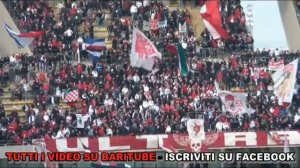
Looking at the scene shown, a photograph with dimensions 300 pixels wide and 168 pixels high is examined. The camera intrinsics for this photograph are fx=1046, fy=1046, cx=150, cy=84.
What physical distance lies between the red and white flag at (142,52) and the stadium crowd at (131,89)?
0.43 metres

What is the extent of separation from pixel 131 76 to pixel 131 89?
112cm

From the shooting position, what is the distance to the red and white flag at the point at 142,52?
48906 millimetres

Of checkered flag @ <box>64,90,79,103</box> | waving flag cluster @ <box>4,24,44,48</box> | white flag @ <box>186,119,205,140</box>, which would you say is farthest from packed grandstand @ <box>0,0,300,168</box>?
white flag @ <box>186,119,205,140</box>

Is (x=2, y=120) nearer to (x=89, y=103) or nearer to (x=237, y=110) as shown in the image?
(x=89, y=103)

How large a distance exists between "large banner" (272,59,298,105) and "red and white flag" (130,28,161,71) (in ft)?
19.0

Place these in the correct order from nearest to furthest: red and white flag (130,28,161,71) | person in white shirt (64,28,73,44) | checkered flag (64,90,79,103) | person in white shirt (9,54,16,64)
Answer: checkered flag (64,90,79,103) → red and white flag (130,28,161,71) → person in white shirt (9,54,16,64) → person in white shirt (64,28,73,44)

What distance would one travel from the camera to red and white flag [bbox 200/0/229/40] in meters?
50.4

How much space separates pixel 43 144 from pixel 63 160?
1150mm

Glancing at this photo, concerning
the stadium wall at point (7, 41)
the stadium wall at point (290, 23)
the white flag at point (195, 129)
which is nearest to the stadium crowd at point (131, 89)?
the white flag at point (195, 129)

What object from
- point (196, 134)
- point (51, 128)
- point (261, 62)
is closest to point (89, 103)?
point (51, 128)

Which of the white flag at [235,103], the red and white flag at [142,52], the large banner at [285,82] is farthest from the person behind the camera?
the red and white flag at [142,52]

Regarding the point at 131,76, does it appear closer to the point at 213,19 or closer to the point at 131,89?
the point at 131,89

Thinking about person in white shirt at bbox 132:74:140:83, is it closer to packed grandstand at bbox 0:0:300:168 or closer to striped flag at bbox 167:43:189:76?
packed grandstand at bbox 0:0:300:168

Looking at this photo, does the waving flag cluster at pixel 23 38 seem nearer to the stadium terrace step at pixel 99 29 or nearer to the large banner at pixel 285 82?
the stadium terrace step at pixel 99 29
